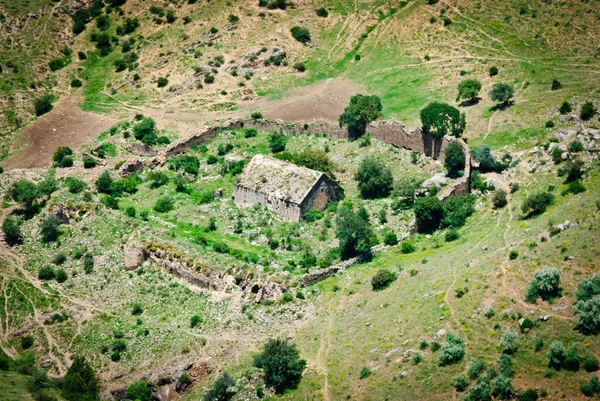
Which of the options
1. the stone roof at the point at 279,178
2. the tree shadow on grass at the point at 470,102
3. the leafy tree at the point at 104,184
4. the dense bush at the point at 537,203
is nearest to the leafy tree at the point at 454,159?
the dense bush at the point at 537,203

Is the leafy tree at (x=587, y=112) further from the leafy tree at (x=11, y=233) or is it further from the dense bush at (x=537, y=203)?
the leafy tree at (x=11, y=233)

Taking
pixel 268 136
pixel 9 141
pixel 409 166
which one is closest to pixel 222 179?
pixel 268 136

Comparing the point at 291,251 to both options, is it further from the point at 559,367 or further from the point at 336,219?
the point at 559,367

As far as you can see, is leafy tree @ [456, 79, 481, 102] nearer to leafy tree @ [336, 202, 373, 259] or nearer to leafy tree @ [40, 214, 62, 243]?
leafy tree @ [336, 202, 373, 259]

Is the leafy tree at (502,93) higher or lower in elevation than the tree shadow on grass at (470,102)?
higher

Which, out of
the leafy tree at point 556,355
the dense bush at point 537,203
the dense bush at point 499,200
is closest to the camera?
the leafy tree at point 556,355

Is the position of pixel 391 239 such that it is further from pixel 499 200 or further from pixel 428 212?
pixel 499 200

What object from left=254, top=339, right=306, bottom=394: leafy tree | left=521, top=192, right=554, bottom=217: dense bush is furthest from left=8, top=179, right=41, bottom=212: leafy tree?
left=521, top=192, right=554, bottom=217: dense bush

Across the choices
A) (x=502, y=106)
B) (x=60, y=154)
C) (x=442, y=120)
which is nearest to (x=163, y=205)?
(x=60, y=154)
